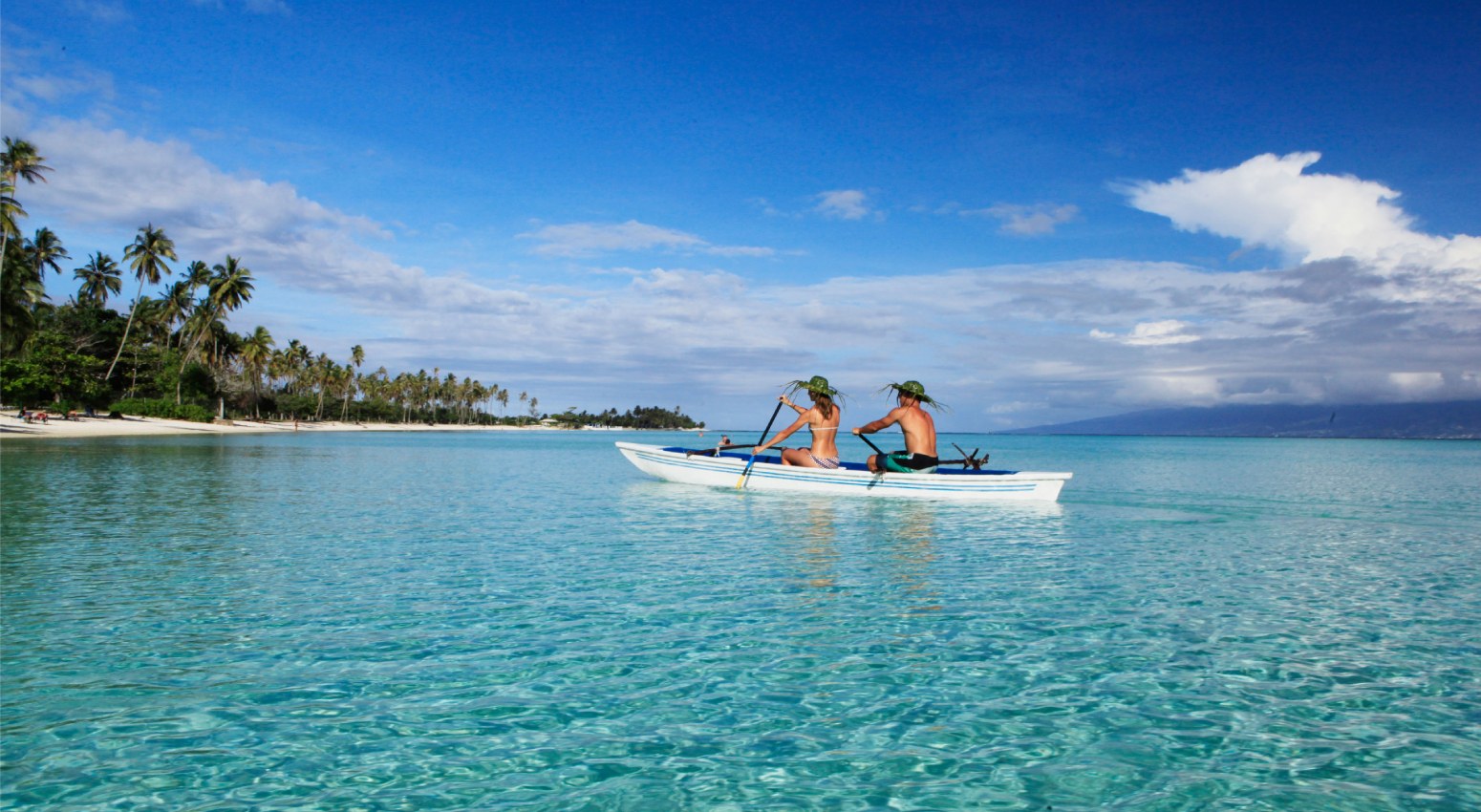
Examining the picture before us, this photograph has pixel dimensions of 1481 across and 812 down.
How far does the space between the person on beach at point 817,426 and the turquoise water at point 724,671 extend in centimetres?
688

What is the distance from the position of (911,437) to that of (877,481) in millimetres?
1378

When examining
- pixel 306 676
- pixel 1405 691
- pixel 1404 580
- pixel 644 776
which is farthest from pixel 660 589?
pixel 1404 580

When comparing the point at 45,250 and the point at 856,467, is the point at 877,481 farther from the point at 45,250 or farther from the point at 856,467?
the point at 45,250

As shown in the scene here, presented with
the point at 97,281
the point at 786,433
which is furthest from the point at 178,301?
the point at 786,433

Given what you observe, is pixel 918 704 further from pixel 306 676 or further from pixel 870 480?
pixel 870 480

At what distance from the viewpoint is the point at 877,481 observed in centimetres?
2097

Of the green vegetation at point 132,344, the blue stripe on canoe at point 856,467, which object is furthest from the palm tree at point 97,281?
the blue stripe on canoe at point 856,467

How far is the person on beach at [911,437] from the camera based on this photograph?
19.8m

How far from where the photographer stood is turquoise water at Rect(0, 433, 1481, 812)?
4.59 metres

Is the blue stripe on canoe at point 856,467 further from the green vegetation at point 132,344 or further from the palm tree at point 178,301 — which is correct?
the palm tree at point 178,301

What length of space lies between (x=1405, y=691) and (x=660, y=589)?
693 centimetres

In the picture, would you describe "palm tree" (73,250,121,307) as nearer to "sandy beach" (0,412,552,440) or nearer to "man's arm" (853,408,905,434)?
"sandy beach" (0,412,552,440)

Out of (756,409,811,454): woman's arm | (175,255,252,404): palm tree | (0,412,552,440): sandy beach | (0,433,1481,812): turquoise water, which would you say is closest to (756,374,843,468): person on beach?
(756,409,811,454): woman's arm

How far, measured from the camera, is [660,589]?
32.3 feet
